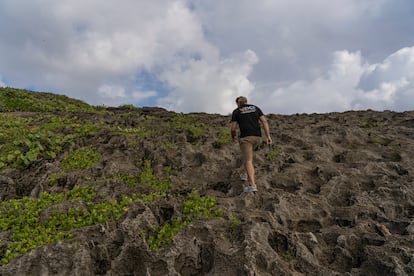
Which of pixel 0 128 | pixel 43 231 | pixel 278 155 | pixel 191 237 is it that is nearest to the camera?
pixel 191 237

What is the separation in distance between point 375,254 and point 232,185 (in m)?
5.39

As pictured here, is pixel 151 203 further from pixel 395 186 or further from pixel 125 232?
pixel 395 186

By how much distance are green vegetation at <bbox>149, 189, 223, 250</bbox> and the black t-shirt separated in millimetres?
2982

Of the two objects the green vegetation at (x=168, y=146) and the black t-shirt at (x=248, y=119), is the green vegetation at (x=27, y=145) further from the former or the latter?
the black t-shirt at (x=248, y=119)

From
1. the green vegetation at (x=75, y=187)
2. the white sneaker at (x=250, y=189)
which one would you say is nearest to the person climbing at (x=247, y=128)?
the white sneaker at (x=250, y=189)

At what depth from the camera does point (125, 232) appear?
319 inches

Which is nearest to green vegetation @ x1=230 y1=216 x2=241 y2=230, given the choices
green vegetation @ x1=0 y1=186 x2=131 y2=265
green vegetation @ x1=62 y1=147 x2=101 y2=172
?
green vegetation @ x1=0 y1=186 x2=131 y2=265

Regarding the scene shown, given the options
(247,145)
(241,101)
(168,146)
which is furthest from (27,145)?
(247,145)

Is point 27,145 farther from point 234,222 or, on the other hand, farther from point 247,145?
point 234,222

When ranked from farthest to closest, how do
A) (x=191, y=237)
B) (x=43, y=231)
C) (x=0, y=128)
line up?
(x=0, y=128) < (x=43, y=231) < (x=191, y=237)

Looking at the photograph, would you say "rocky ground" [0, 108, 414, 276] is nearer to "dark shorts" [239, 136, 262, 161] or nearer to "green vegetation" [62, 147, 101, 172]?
"green vegetation" [62, 147, 101, 172]

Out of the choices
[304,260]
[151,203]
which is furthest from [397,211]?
[151,203]

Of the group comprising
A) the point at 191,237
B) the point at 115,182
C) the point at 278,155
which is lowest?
the point at 191,237

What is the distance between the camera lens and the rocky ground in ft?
23.6
